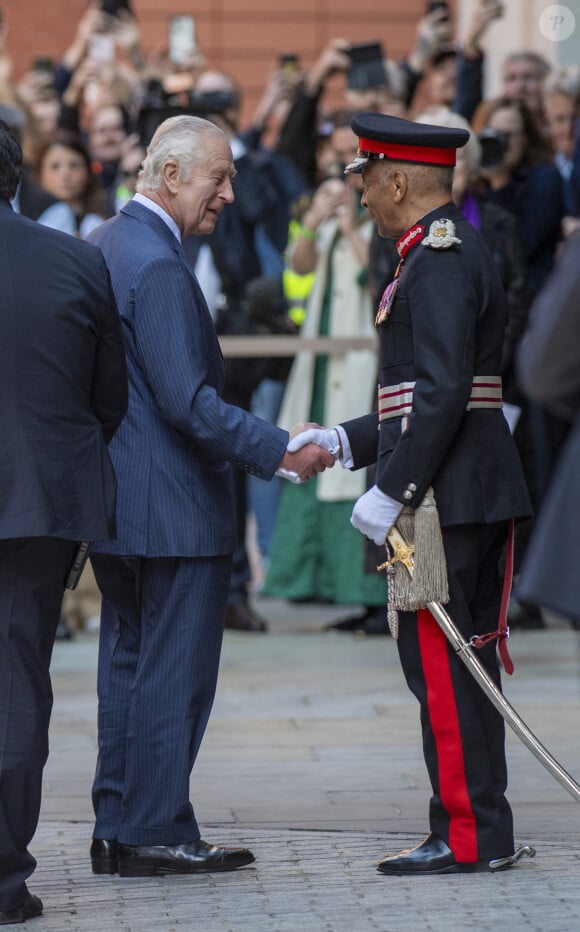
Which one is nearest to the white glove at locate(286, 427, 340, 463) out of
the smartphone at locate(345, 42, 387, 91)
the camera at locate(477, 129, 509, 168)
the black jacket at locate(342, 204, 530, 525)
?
the black jacket at locate(342, 204, 530, 525)

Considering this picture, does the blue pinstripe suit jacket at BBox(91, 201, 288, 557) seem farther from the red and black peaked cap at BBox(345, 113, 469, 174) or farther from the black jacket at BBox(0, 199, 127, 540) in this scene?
the red and black peaked cap at BBox(345, 113, 469, 174)

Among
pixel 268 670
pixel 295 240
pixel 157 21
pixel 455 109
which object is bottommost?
pixel 268 670

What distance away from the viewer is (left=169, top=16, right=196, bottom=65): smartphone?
35.3 feet

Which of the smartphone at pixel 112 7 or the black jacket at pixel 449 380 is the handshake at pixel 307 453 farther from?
the smartphone at pixel 112 7

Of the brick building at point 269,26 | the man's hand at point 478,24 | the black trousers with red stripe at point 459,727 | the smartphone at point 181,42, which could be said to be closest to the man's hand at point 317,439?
the black trousers with red stripe at point 459,727

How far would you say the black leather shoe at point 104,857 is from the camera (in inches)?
177

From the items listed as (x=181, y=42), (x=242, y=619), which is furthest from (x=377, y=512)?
(x=181, y=42)

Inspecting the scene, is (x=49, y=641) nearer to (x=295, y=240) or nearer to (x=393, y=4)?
(x=295, y=240)

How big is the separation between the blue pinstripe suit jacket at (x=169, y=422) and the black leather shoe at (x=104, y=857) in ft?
2.41

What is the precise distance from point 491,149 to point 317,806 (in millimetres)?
3835

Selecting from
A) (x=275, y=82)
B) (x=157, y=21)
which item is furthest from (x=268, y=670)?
(x=157, y=21)

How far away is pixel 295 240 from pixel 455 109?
4.58 feet

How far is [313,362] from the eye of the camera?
8.42m

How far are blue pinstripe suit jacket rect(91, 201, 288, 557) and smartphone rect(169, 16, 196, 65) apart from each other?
6510mm
